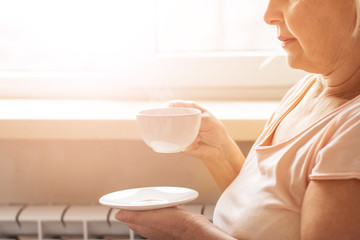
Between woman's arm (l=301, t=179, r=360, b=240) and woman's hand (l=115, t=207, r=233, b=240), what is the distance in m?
0.20

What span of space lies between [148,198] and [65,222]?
Result: 43 cm

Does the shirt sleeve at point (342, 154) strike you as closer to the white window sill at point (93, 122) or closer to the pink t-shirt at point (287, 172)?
the pink t-shirt at point (287, 172)

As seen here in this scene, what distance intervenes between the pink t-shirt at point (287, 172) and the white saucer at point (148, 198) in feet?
0.33

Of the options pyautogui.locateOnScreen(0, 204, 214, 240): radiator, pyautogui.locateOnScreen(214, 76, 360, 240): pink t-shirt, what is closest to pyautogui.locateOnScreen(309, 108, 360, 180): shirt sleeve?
pyautogui.locateOnScreen(214, 76, 360, 240): pink t-shirt

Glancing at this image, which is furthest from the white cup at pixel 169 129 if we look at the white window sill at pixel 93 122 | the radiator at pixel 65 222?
the radiator at pixel 65 222

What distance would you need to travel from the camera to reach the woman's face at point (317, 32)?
882mm

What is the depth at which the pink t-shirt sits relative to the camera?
0.83 metres

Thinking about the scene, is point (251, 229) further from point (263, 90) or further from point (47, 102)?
point (47, 102)

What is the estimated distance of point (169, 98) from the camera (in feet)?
5.33

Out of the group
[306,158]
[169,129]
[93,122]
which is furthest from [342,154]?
[93,122]

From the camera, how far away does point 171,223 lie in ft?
3.29

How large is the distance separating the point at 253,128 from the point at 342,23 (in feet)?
1.57

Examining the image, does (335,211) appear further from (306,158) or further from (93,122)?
(93,122)

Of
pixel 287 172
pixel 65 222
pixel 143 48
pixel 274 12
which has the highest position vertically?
pixel 274 12
